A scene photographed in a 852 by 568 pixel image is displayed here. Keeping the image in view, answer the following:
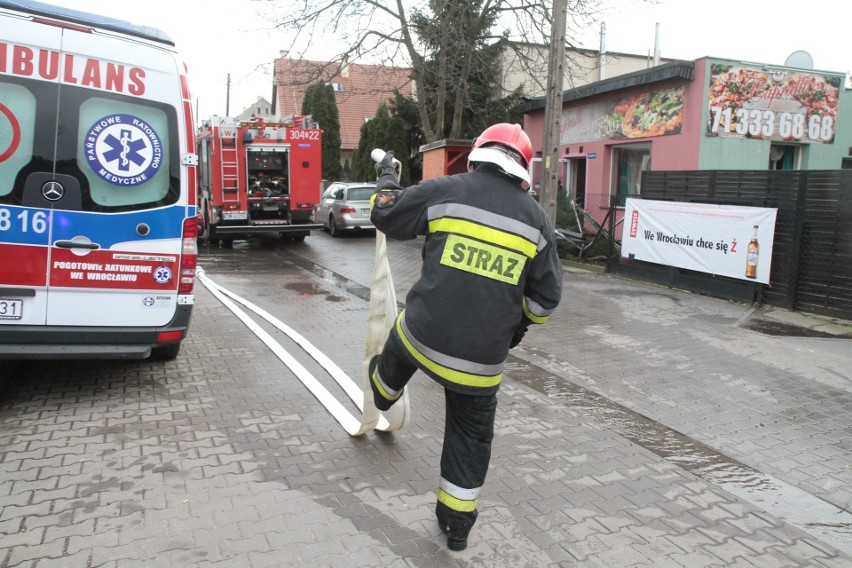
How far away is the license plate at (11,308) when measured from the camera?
4.62m

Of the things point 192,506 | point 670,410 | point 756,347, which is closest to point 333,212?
point 756,347

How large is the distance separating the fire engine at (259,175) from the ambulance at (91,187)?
11.6m

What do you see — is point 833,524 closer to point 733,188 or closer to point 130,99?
point 130,99

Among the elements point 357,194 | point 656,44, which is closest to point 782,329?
point 357,194

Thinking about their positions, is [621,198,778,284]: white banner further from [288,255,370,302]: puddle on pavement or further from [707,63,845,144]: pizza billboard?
[288,255,370,302]: puddle on pavement

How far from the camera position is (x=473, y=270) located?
3080mm

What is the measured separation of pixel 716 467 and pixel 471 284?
7.74ft

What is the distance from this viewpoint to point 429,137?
23531 millimetres

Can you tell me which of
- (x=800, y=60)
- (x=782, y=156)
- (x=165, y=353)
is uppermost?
(x=800, y=60)

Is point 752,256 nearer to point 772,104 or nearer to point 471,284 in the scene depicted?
point 772,104

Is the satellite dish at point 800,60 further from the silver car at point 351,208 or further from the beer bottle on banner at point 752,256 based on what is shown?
the silver car at point 351,208

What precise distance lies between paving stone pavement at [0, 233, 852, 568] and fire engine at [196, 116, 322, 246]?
33.1 feet

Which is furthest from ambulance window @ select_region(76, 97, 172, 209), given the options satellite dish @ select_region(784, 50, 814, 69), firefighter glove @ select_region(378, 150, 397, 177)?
satellite dish @ select_region(784, 50, 814, 69)

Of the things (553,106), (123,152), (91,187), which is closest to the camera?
(91,187)
